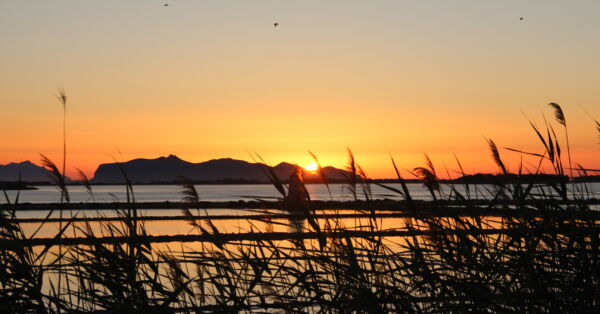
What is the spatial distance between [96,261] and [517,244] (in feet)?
11.4

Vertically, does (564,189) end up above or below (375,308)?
above

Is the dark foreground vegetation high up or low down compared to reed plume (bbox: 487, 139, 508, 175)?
down

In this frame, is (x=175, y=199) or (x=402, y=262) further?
(x=175, y=199)

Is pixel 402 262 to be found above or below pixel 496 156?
below

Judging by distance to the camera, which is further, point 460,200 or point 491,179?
point 491,179

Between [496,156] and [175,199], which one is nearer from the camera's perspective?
[496,156]

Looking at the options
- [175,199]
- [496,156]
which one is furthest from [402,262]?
[175,199]

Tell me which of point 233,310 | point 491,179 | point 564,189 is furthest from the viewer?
point 491,179

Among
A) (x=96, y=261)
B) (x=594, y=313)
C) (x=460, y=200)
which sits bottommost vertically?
(x=594, y=313)

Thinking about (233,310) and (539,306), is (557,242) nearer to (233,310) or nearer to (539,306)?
(539,306)

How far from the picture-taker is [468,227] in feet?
19.4

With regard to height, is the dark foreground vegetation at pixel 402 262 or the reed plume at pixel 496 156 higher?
the reed plume at pixel 496 156

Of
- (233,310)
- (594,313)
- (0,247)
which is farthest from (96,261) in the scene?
(594,313)

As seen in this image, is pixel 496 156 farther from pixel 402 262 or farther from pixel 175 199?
pixel 175 199
